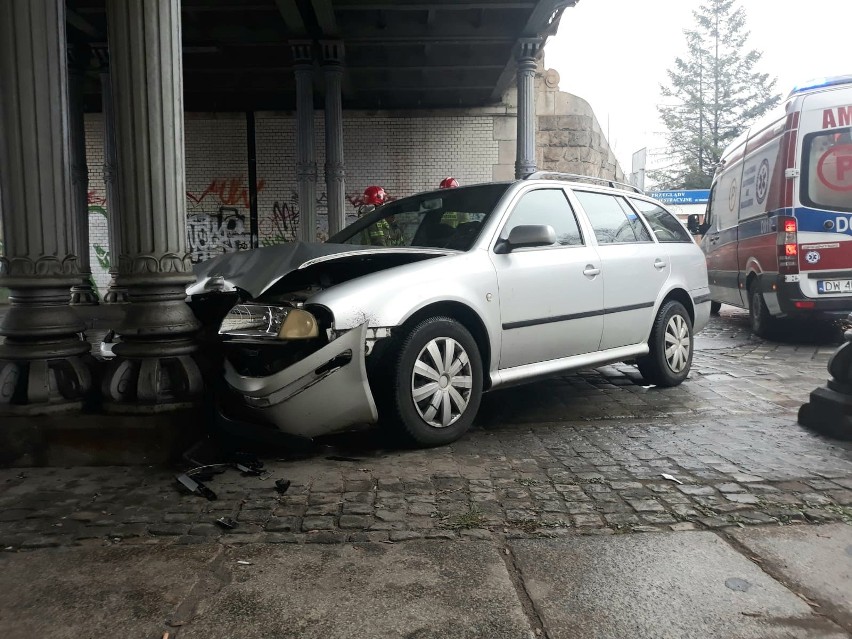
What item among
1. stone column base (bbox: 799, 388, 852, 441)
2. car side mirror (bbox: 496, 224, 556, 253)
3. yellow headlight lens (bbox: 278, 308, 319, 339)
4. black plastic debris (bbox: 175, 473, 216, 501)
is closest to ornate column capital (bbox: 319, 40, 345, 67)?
car side mirror (bbox: 496, 224, 556, 253)

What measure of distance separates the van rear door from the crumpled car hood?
6052 mm

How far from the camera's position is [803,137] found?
8234 mm

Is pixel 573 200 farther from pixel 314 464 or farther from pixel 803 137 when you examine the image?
pixel 803 137

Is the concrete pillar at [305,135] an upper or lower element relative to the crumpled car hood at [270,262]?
upper

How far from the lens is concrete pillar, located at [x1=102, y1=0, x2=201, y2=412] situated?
3.99 m

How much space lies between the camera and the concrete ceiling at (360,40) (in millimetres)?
11164

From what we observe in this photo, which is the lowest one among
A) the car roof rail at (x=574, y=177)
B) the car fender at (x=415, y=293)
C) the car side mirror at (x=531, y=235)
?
the car fender at (x=415, y=293)

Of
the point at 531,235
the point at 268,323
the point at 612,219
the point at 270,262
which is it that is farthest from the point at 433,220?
the point at 268,323

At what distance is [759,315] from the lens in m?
9.47

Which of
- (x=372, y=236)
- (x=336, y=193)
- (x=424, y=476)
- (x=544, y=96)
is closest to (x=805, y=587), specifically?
(x=424, y=476)

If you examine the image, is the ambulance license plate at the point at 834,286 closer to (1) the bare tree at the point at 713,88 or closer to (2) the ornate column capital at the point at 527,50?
(2) the ornate column capital at the point at 527,50

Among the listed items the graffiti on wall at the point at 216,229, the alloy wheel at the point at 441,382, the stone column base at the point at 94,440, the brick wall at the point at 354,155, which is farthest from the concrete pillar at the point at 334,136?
the stone column base at the point at 94,440

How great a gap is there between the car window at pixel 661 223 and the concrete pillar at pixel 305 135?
8201mm

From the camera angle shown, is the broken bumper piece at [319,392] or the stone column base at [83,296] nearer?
the broken bumper piece at [319,392]
